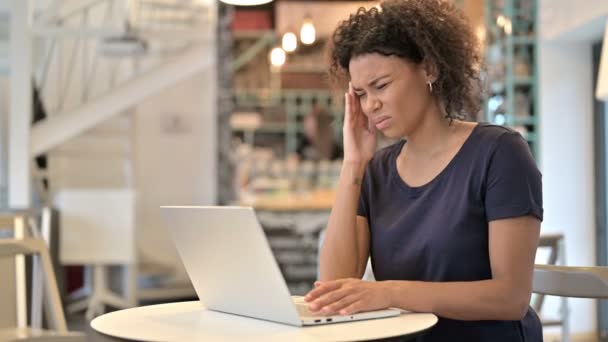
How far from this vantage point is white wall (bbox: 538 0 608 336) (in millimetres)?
5465

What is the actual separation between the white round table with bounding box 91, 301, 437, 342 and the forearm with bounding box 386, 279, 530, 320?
0.03 m

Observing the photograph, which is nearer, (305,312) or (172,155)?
(305,312)

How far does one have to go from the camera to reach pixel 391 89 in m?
1.83

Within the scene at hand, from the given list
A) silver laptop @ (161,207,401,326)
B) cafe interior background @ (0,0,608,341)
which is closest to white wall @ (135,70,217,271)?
cafe interior background @ (0,0,608,341)

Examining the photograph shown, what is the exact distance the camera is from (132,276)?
7.60m

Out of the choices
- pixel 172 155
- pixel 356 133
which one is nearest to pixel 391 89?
pixel 356 133

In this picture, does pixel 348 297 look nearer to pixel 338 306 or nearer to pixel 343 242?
pixel 338 306

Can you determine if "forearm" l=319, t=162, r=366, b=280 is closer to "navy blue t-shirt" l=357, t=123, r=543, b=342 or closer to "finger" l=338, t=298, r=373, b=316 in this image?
"navy blue t-shirt" l=357, t=123, r=543, b=342

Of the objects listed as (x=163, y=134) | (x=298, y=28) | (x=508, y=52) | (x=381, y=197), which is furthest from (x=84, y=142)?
(x=381, y=197)

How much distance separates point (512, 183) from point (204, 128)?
8.03 meters

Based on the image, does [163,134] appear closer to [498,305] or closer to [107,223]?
[107,223]

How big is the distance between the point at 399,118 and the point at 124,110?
6.29 metres

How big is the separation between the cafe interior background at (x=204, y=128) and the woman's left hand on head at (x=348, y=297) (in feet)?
2.33

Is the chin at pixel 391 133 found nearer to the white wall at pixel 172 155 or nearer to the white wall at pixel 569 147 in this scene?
the white wall at pixel 569 147
